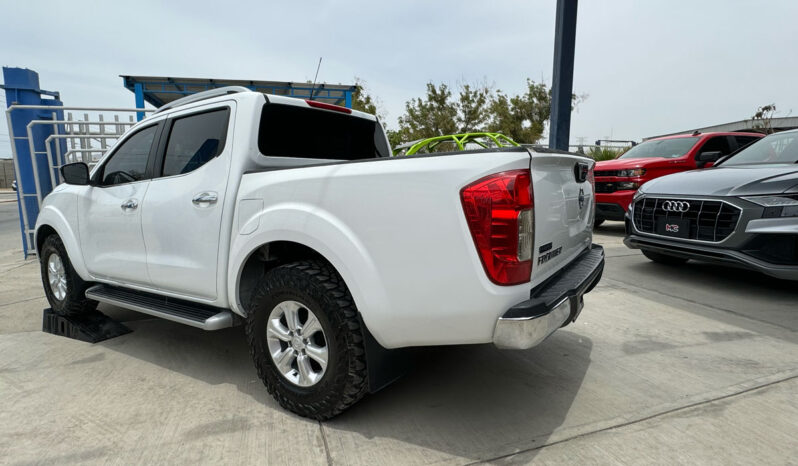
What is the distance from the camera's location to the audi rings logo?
472 cm

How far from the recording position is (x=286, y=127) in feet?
9.97

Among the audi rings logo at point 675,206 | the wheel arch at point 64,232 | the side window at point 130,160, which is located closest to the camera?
the side window at point 130,160

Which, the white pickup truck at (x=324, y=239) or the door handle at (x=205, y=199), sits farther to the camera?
the door handle at (x=205, y=199)

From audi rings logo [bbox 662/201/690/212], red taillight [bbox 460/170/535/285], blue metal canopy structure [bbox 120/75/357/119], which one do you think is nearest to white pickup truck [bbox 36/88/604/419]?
red taillight [bbox 460/170/535/285]

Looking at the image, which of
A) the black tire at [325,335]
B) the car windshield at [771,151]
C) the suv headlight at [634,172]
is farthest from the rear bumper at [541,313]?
the suv headlight at [634,172]

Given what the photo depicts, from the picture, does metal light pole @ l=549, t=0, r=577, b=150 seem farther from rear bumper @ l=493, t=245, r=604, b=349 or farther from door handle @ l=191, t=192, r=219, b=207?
door handle @ l=191, t=192, r=219, b=207

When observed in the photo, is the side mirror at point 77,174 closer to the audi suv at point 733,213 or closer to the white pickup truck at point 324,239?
the white pickup truck at point 324,239

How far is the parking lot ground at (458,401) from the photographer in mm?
2168

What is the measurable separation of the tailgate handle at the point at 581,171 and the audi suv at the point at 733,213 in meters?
2.25

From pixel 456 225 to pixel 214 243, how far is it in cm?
155

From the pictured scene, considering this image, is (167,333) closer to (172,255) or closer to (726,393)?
(172,255)

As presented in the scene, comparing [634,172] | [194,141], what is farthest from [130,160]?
[634,172]

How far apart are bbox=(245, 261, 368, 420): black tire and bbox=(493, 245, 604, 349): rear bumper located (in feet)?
2.24

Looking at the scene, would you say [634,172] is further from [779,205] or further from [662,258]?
[779,205]
